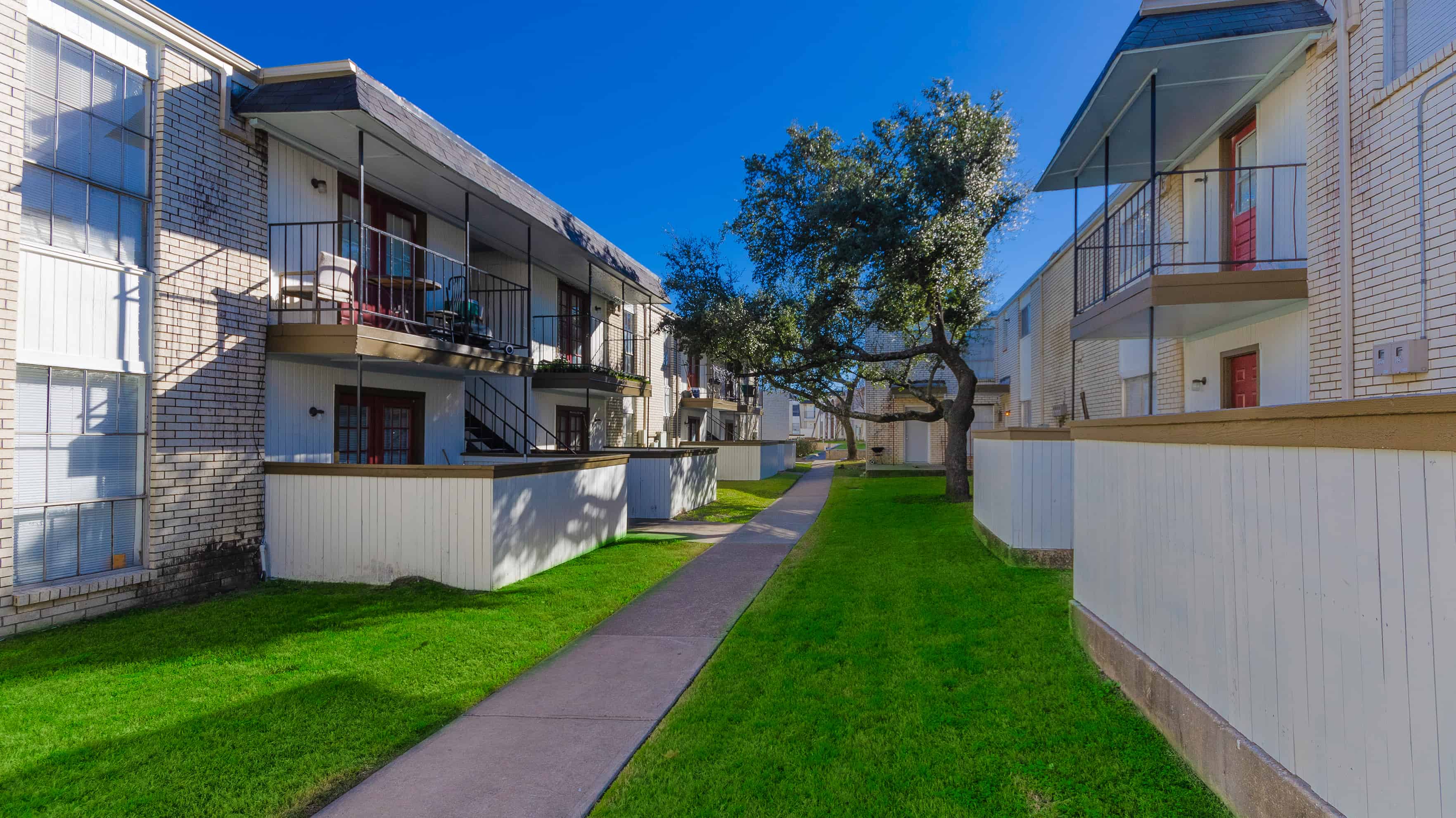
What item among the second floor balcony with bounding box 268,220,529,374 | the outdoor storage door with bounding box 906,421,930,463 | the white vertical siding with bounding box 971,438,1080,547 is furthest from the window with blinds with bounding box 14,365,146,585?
the outdoor storage door with bounding box 906,421,930,463

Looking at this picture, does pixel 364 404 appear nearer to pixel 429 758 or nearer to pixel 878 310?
pixel 429 758

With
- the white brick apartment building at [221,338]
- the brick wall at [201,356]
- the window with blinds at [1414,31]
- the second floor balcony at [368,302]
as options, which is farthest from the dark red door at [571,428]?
the window with blinds at [1414,31]

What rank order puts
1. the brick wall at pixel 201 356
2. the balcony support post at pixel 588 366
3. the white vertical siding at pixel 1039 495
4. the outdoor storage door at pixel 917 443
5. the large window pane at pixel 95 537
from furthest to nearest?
the outdoor storage door at pixel 917 443, the balcony support post at pixel 588 366, the white vertical siding at pixel 1039 495, the brick wall at pixel 201 356, the large window pane at pixel 95 537

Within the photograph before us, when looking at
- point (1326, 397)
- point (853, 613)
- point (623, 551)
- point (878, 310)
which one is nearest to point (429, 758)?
point (853, 613)

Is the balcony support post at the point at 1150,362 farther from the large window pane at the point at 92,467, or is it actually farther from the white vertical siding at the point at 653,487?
the large window pane at the point at 92,467

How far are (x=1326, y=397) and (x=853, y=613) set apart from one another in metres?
4.95

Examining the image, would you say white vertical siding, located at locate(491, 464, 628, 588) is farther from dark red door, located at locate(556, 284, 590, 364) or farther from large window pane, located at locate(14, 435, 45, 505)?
dark red door, located at locate(556, 284, 590, 364)

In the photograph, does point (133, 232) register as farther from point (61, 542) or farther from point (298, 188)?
point (61, 542)

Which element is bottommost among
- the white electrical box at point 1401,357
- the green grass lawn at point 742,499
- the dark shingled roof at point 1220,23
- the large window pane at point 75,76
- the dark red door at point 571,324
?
the green grass lawn at point 742,499

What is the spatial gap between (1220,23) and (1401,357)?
12.1ft

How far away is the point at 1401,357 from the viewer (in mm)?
5699

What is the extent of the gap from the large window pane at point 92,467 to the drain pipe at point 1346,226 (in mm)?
11286

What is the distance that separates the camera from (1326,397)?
682 cm

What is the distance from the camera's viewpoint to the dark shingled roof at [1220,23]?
22.5 feet
